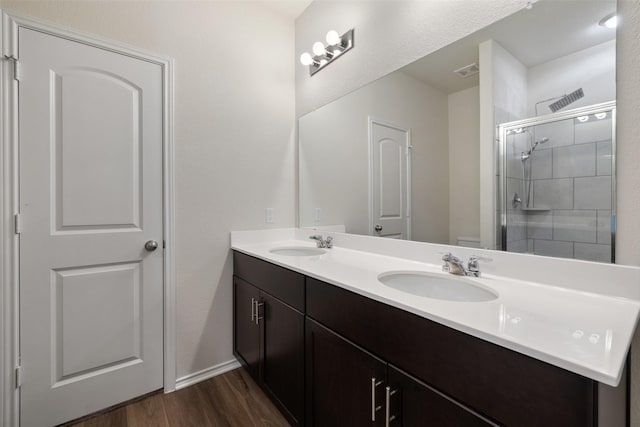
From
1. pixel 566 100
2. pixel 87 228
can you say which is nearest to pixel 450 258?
pixel 566 100

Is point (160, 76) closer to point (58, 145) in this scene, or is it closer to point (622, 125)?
point (58, 145)

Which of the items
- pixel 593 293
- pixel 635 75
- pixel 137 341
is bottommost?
pixel 137 341

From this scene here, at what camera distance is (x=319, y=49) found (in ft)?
6.30

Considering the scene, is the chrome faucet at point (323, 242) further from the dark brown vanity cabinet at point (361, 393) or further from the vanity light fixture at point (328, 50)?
the vanity light fixture at point (328, 50)

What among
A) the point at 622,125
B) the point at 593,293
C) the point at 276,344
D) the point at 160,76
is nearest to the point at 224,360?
the point at 276,344

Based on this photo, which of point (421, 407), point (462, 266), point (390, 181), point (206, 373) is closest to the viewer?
point (421, 407)

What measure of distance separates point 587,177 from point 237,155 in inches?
73.0

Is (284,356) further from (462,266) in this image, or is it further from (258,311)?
(462,266)

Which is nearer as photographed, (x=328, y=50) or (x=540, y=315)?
(x=540, y=315)

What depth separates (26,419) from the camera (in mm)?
1399

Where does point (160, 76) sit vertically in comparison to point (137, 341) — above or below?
above

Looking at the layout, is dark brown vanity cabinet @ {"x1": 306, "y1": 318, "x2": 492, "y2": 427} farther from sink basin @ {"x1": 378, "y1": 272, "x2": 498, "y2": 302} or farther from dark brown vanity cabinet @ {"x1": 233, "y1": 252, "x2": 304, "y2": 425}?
sink basin @ {"x1": 378, "y1": 272, "x2": 498, "y2": 302}

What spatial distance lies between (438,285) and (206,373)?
1629 millimetres

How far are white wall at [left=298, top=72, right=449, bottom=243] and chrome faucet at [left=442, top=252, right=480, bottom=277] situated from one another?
0.55 feet
